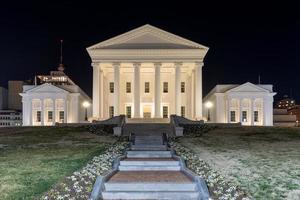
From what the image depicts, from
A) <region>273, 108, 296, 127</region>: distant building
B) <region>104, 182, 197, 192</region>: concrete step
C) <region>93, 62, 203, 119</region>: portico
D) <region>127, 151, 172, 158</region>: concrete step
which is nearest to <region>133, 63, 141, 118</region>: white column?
<region>93, 62, 203, 119</region>: portico

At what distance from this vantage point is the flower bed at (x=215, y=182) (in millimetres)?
12297

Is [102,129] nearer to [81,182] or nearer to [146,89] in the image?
[81,182]

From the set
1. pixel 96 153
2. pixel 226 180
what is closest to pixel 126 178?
pixel 226 180

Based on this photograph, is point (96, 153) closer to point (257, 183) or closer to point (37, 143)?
point (37, 143)

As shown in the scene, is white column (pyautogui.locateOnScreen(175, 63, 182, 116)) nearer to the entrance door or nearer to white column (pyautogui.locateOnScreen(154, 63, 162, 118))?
white column (pyautogui.locateOnScreen(154, 63, 162, 118))

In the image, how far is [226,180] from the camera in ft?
46.2

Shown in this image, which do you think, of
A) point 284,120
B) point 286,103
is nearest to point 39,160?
point 284,120

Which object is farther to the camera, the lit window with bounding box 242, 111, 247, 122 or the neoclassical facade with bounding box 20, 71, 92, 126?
the lit window with bounding box 242, 111, 247, 122

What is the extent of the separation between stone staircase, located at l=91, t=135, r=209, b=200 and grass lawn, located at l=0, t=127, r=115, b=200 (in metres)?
2.08

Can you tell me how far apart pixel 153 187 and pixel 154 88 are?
38093mm

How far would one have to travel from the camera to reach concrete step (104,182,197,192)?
42.2 feet

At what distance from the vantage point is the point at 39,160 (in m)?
17.7

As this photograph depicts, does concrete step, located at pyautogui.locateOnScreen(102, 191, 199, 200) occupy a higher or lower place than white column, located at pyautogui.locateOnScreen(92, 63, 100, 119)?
lower

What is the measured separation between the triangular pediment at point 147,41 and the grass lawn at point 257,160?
21.0 m
